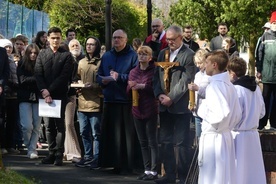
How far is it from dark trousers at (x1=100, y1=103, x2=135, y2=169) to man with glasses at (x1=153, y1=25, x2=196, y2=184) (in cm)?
105

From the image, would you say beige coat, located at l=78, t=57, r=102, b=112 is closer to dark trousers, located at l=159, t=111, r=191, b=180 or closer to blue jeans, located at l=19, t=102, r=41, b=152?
Result: blue jeans, located at l=19, t=102, r=41, b=152

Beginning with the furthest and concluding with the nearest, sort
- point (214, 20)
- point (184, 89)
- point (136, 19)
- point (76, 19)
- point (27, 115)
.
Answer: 1. point (214, 20)
2. point (136, 19)
3. point (76, 19)
4. point (27, 115)
5. point (184, 89)

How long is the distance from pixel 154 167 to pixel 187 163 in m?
0.77

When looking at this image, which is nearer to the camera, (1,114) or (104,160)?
(104,160)

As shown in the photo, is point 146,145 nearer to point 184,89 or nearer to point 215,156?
point 184,89

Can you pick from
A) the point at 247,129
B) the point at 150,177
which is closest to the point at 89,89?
the point at 150,177

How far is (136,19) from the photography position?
40625 millimetres

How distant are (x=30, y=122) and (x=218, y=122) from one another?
19.4 feet

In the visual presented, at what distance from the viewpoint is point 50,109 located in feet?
47.5

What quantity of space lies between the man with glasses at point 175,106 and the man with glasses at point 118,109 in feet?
3.37

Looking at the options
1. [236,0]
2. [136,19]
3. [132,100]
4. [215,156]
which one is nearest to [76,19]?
[136,19]

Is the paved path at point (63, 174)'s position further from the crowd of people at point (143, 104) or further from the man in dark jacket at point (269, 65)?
the man in dark jacket at point (269, 65)

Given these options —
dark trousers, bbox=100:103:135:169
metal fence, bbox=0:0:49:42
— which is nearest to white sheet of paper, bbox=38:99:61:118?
dark trousers, bbox=100:103:135:169

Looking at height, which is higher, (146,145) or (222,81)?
(222,81)
